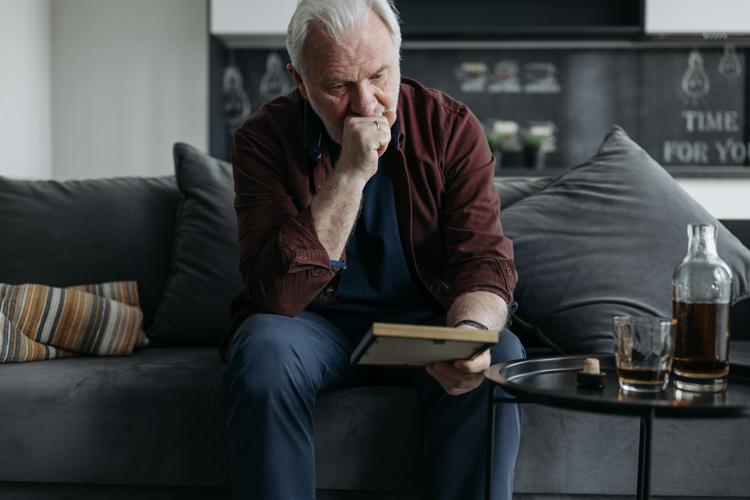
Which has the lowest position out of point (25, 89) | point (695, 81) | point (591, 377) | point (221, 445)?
point (221, 445)

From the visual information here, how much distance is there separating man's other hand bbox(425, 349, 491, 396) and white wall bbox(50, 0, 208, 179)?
3.02m

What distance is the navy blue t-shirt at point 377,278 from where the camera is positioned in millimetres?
1614

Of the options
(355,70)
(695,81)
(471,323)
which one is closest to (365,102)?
(355,70)

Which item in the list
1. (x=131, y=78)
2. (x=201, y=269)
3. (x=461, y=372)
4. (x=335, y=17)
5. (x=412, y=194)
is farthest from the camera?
(x=131, y=78)

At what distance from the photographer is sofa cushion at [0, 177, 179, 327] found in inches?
79.6

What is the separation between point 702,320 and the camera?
1188 mm

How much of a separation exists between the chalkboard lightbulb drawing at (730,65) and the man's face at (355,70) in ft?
10.3

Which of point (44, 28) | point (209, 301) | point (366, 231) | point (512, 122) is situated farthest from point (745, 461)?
point (44, 28)

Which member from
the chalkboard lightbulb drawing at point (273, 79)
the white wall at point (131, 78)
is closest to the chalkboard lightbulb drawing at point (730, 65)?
the chalkboard lightbulb drawing at point (273, 79)

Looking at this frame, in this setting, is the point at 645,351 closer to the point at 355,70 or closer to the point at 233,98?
the point at 355,70

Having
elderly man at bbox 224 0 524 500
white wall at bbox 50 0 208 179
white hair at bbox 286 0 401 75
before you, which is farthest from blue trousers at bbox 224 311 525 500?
white wall at bbox 50 0 208 179

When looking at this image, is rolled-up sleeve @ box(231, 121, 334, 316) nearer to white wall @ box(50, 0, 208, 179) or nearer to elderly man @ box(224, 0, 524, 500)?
elderly man @ box(224, 0, 524, 500)

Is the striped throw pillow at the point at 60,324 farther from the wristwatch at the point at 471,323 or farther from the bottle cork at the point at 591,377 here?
the bottle cork at the point at 591,377

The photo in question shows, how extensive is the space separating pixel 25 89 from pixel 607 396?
133 inches
